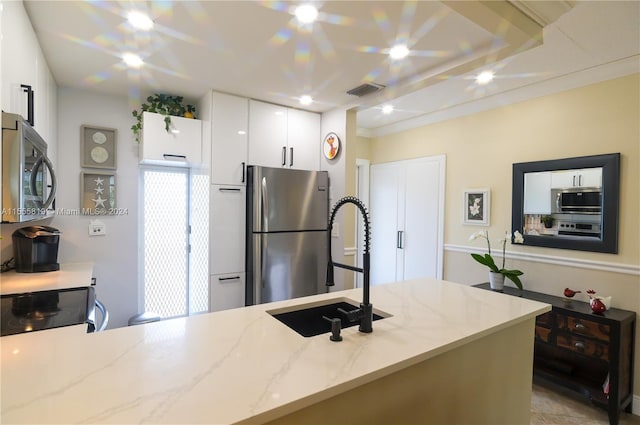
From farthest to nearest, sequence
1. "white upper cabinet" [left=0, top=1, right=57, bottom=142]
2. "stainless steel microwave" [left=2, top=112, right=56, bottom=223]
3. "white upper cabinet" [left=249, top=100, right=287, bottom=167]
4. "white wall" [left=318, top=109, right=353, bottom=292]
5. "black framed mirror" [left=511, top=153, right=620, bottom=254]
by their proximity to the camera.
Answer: "white wall" [left=318, top=109, right=353, bottom=292] < "white upper cabinet" [left=249, top=100, right=287, bottom=167] < "black framed mirror" [left=511, top=153, right=620, bottom=254] < "white upper cabinet" [left=0, top=1, right=57, bottom=142] < "stainless steel microwave" [left=2, top=112, right=56, bottom=223]

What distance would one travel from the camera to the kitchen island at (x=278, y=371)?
0.76 metres

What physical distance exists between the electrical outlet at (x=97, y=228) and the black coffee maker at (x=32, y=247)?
558 millimetres

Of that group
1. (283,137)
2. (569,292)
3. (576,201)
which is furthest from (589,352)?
(283,137)

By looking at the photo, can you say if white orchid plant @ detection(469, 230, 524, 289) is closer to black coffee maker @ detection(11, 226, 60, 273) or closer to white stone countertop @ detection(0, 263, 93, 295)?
white stone countertop @ detection(0, 263, 93, 295)

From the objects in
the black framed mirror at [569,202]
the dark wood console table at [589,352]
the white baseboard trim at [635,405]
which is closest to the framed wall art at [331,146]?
the black framed mirror at [569,202]

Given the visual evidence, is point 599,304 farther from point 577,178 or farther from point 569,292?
point 577,178

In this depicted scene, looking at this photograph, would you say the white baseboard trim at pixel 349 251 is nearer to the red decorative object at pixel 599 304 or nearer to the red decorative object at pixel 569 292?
the red decorative object at pixel 569 292

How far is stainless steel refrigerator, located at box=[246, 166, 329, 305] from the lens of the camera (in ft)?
9.50

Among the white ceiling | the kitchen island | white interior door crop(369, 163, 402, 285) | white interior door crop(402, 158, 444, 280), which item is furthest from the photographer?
white interior door crop(369, 163, 402, 285)

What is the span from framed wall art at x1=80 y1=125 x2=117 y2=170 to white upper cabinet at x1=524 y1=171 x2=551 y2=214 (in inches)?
149

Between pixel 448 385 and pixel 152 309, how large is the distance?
2.88 meters

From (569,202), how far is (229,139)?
117 inches

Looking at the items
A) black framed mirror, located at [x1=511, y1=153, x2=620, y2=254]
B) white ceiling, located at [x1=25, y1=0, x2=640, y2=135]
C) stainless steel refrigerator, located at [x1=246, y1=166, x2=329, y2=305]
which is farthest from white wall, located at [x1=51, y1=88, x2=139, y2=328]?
black framed mirror, located at [x1=511, y1=153, x2=620, y2=254]

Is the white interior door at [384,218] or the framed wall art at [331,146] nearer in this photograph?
the framed wall art at [331,146]
